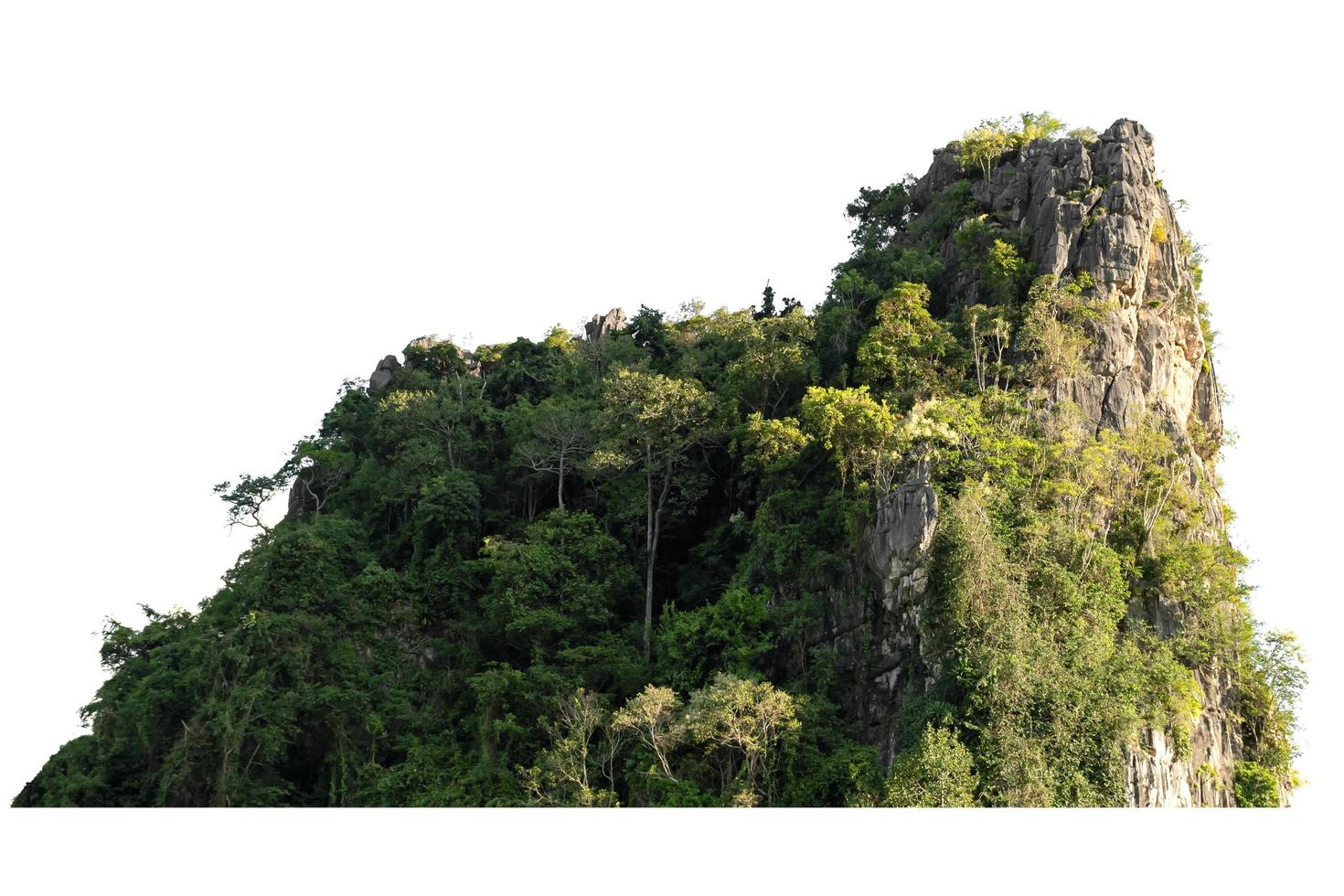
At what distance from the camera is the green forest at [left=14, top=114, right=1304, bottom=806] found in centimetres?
1870

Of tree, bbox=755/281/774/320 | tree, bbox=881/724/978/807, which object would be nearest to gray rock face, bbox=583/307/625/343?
tree, bbox=755/281/774/320

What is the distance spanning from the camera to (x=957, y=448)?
20719 millimetres

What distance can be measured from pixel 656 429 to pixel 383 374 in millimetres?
15487

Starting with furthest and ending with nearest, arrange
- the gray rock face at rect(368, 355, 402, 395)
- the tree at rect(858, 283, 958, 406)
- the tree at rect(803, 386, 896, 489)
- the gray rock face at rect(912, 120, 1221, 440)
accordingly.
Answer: the gray rock face at rect(368, 355, 402, 395)
the gray rock face at rect(912, 120, 1221, 440)
the tree at rect(858, 283, 958, 406)
the tree at rect(803, 386, 896, 489)

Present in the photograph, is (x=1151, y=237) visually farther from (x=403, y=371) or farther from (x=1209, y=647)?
(x=403, y=371)

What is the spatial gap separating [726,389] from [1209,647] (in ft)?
35.7

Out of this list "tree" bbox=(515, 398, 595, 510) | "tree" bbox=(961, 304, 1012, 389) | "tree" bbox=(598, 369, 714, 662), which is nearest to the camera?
"tree" bbox=(961, 304, 1012, 389)

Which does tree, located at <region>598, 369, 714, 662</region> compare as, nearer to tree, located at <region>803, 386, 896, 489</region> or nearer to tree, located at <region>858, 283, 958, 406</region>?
tree, located at <region>858, 283, 958, 406</region>

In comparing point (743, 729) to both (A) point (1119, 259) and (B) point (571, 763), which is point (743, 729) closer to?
(B) point (571, 763)

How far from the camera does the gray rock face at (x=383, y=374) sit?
37050mm

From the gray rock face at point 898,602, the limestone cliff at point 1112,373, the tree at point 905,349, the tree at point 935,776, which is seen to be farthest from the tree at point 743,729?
the tree at point 905,349

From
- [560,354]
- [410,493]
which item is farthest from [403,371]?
[410,493]

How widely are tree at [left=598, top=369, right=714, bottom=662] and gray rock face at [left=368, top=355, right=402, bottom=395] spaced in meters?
12.6

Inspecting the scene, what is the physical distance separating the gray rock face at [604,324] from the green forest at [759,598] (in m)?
6.27
